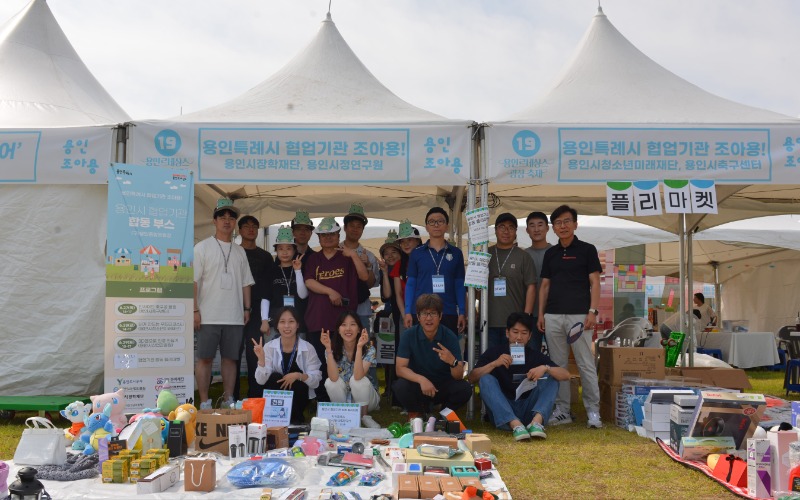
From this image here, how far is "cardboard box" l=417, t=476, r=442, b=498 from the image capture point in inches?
112

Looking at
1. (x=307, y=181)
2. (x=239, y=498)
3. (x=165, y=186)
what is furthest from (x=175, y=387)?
(x=239, y=498)

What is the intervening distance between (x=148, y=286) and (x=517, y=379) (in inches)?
106

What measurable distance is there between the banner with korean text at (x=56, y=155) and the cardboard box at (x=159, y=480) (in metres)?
2.82

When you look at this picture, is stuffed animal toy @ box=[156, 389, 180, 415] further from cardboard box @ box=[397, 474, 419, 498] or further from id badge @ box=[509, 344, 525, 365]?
id badge @ box=[509, 344, 525, 365]

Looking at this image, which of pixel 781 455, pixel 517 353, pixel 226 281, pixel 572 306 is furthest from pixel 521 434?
pixel 226 281

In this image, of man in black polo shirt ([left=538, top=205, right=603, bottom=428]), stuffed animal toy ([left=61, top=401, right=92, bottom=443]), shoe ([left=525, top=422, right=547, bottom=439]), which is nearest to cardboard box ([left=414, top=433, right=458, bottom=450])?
shoe ([left=525, top=422, right=547, bottom=439])

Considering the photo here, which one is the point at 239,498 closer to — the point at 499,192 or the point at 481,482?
the point at 481,482

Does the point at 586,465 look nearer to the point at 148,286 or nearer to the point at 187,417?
the point at 187,417

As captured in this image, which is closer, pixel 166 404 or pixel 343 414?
pixel 166 404

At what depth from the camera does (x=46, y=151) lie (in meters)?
5.21

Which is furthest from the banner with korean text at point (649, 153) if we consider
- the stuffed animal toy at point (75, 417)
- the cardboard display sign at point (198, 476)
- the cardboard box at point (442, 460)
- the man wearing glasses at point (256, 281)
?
the stuffed animal toy at point (75, 417)

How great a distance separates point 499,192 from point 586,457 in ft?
12.7

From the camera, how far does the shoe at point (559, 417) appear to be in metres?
5.10

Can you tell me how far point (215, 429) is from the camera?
12.5 feet
